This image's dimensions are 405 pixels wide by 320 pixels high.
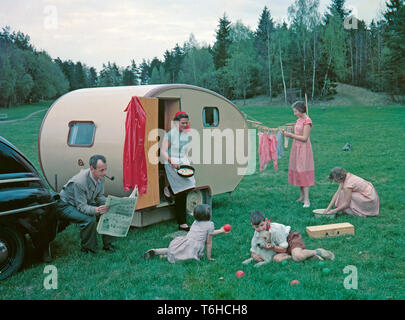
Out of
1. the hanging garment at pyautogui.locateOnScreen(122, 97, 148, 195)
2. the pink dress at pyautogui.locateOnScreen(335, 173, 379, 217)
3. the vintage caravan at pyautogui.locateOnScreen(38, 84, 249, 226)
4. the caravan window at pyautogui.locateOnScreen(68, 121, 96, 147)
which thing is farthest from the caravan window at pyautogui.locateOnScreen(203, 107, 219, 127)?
the pink dress at pyautogui.locateOnScreen(335, 173, 379, 217)

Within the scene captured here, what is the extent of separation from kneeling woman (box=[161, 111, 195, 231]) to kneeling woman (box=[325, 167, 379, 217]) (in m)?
2.58

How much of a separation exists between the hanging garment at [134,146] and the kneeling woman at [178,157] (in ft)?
1.47

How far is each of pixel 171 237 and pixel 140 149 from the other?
150 cm

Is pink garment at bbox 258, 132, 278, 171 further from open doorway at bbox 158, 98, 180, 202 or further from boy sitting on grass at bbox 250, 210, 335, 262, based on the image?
boy sitting on grass at bbox 250, 210, 335, 262

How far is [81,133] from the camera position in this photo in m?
6.85

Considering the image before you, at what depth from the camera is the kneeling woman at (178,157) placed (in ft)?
21.0

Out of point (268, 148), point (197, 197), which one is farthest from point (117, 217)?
point (268, 148)

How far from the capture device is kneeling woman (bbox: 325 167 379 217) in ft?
22.1

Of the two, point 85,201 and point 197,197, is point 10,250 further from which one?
point 197,197

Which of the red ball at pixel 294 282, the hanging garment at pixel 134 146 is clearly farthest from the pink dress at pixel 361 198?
the hanging garment at pixel 134 146

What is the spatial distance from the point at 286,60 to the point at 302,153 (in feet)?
128

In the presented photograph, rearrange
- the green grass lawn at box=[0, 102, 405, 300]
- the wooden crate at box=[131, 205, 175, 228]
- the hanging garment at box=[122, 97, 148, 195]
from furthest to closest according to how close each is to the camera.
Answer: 1. the wooden crate at box=[131, 205, 175, 228]
2. the hanging garment at box=[122, 97, 148, 195]
3. the green grass lawn at box=[0, 102, 405, 300]

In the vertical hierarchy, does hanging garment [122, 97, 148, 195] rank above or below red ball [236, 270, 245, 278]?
above
